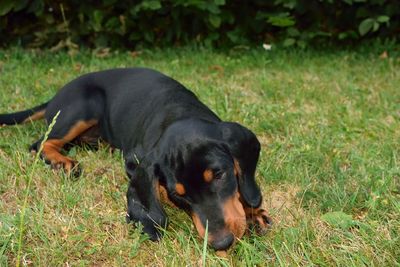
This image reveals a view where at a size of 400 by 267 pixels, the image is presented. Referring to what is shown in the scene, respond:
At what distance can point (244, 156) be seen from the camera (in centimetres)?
299

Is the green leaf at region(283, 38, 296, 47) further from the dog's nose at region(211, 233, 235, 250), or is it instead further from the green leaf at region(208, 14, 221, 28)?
the dog's nose at region(211, 233, 235, 250)

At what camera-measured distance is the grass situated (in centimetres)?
281

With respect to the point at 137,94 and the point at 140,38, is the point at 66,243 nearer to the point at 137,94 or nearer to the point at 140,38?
the point at 137,94

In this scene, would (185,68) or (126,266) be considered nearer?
(126,266)

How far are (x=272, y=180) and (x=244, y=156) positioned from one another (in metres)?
0.71

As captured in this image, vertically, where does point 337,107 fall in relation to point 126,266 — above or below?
below

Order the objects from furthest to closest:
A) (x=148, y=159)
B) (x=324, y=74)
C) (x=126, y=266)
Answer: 1. (x=324, y=74)
2. (x=148, y=159)
3. (x=126, y=266)

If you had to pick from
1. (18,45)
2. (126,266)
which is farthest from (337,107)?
(18,45)

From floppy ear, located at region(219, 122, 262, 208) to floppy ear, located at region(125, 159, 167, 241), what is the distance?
0.40 meters

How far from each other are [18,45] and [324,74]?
391 centimetres

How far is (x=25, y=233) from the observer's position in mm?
2975

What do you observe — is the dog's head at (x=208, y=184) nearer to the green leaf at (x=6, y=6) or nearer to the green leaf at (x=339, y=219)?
the green leaf at (x=339, y=219)

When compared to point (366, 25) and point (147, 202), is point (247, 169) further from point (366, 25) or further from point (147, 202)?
point (366, 25)

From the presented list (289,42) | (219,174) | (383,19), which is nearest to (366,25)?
(383,19)
